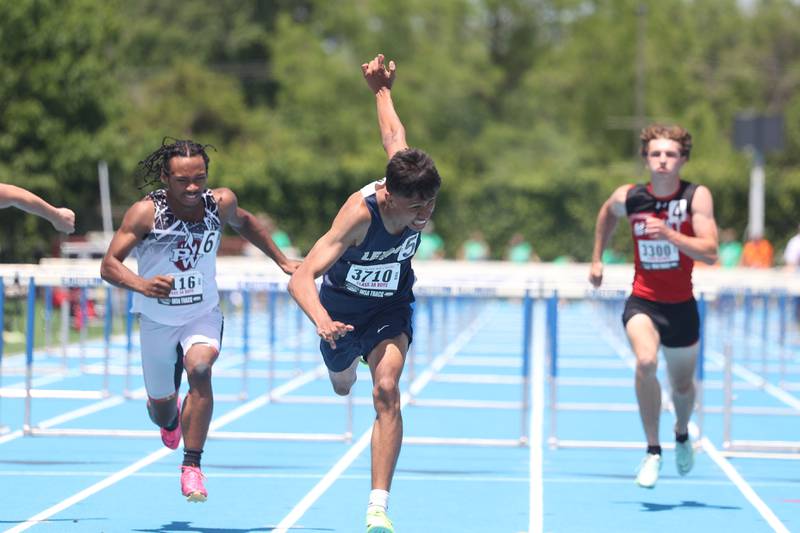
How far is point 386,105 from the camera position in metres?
7.95

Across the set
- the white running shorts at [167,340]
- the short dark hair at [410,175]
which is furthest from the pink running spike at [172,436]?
the short dark hair at [410,175]

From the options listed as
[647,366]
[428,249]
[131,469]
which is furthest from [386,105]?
[428,249]

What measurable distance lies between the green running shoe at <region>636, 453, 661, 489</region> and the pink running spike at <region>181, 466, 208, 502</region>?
2803 millimetres

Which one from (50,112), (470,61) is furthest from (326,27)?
(50,112)

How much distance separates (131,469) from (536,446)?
3183 millimetres

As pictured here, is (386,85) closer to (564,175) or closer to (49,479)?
(49,479)

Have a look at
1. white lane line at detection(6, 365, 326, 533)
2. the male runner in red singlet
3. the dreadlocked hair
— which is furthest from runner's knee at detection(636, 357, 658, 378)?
white lane line at detection(6, 365, 326, 533)

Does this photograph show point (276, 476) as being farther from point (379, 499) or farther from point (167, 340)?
point (379, 499)

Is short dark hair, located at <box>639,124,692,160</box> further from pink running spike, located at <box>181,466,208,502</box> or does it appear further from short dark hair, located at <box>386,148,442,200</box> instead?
pink running spike, located at <box>181,466,208,502</box>

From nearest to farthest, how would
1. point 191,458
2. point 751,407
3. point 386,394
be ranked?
point 386,394
point 191,458
point 751,407

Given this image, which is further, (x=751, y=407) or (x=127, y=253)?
(x=751, y=407)

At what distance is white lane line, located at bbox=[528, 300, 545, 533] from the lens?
8055 millimetres

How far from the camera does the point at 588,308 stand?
38.6m

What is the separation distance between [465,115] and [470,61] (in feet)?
7.48
